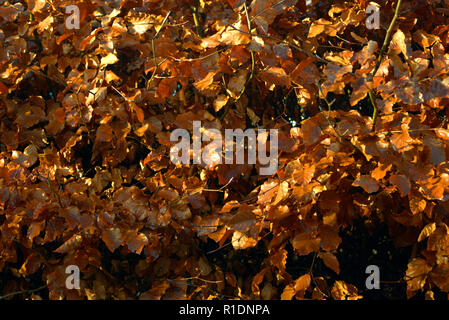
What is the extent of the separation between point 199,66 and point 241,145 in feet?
0.94

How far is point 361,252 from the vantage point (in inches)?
86.2

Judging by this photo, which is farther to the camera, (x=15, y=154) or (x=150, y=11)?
(x=150, y=11)

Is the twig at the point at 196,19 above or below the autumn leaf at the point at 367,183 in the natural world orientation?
above

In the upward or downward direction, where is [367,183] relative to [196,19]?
downward

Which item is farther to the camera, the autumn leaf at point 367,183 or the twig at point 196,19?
the twig at point 196,19

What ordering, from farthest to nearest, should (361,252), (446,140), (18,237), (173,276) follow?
(361,252)
(173,276)
(18,237)
(446,140)

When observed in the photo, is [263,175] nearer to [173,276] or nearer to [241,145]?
[241,145]

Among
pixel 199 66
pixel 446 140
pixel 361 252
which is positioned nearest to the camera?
pixel 446 140

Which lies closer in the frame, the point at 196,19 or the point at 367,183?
the point at 367,183

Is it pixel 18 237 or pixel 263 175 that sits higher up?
pixel 263 175

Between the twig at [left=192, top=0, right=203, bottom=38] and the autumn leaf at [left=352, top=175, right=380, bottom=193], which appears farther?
the twig at [left=192, top=0, right=203, bottom=38]

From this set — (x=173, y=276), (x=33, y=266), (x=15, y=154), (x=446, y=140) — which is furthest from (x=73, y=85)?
(x=446, y=140)

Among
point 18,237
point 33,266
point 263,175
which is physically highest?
point 263,175

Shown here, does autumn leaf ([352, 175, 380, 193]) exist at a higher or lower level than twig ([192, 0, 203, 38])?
lower
